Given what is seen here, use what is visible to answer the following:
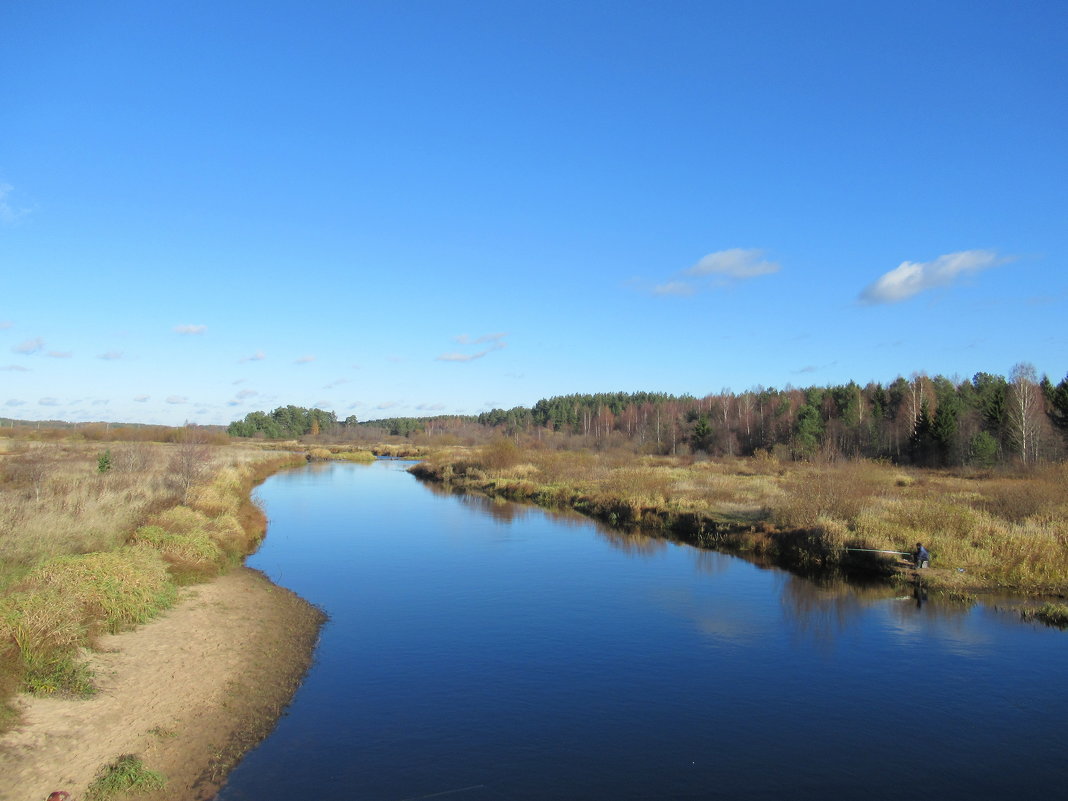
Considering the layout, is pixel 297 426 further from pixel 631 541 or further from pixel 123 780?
pixel 123 780

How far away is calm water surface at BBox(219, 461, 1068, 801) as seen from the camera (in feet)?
30.0

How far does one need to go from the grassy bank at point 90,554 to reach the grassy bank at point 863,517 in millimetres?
17846

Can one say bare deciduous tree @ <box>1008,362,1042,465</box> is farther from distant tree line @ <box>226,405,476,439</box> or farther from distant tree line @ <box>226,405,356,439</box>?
distant tree line @ <box>226,405,356,439</box>

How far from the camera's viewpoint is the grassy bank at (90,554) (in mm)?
10508

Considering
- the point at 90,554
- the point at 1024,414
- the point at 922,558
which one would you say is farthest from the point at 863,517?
the point at 1024,414

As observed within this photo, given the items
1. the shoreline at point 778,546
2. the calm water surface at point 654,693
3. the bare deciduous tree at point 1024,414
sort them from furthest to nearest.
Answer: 1. the bare deciduous tree at point 1024,414
2. the shoreline at point 778,546
3. the calm water surface at point 654,693

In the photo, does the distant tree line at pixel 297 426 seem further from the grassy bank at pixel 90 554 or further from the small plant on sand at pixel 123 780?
the small plant on sand at pixel 123 780

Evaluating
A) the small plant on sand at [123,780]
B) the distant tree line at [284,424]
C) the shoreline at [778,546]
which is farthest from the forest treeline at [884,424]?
the distant tree line at [284,424]

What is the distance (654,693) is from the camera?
12094 millimetres

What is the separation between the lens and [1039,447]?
47.5 meters

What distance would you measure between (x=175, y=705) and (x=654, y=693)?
7.82 m

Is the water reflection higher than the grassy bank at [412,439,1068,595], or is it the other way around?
the grassy bank at [412,439,1068,595]

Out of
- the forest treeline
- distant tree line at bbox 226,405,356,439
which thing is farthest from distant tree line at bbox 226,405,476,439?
the forest treeline

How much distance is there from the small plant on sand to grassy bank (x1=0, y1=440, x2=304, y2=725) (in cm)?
182
